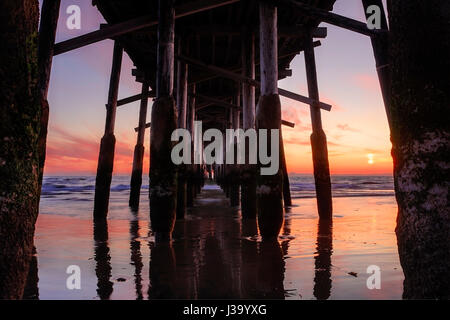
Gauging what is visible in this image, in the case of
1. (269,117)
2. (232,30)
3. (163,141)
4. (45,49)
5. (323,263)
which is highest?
(232,30)

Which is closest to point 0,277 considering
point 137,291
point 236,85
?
point 137,291

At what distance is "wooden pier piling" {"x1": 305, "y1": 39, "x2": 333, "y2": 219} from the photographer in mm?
7238

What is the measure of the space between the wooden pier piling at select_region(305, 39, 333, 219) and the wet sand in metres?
0.91

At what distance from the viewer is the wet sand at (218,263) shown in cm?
287

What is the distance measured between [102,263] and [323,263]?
2.48m

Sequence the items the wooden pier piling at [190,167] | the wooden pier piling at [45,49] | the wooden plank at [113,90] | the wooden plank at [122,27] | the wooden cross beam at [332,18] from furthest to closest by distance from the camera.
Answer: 1. the wooden pier piling at [190,167]
2. the wooden plank at [113,90]
3. the wooden plank at [122,27]
4. the wooden pier piling at [45,49]
5. the wooden cross beam at [332,18]

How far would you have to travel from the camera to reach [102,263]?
12.6 feet

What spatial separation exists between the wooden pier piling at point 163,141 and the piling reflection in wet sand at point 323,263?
2063mm

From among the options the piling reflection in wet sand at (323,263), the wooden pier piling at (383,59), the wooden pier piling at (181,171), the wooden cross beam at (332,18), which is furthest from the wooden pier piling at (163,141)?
the wooden pier piling at (181,171)

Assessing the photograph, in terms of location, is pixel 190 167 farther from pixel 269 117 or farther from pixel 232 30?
pixel 269 117

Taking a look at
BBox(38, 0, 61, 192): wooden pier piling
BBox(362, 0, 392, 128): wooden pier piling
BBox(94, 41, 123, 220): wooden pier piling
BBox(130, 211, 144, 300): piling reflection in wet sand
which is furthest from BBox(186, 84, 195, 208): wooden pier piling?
BBox(362, 0, 392, 128): wooden pier piling

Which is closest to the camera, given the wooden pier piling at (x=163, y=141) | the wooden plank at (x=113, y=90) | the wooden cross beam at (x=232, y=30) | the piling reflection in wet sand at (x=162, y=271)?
the piling reflection in wet sand at (x=162, y=271)

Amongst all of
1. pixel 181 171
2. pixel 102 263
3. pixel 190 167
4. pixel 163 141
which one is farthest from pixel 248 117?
pixel 102 263

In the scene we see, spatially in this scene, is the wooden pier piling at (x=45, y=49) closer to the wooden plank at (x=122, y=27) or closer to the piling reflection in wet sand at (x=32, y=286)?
the wooden plank at (x=122, y=27)
